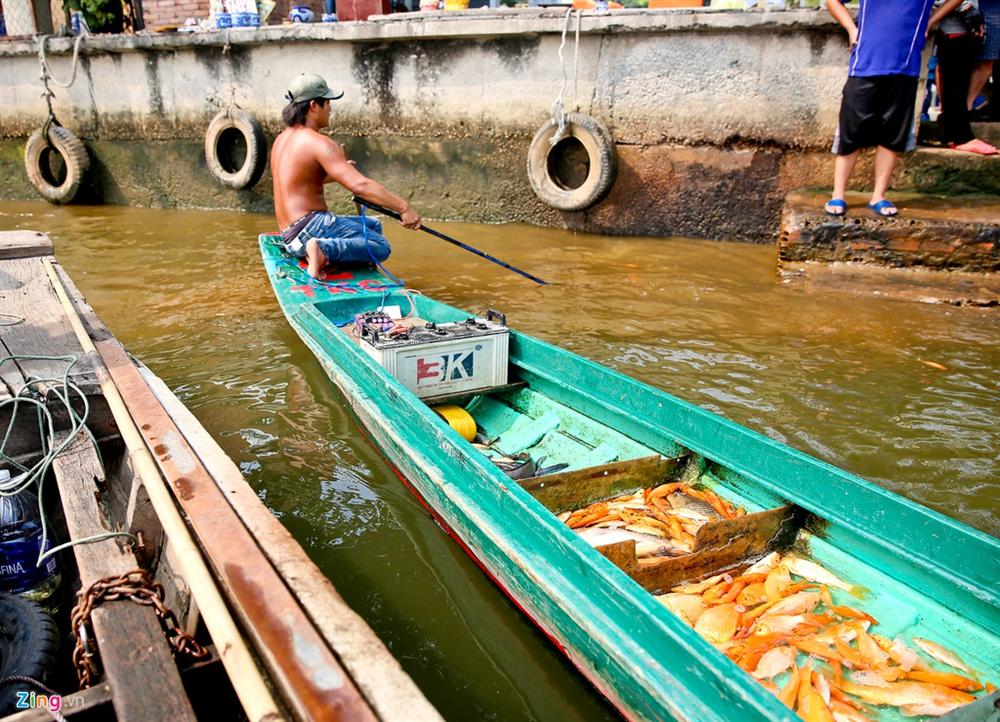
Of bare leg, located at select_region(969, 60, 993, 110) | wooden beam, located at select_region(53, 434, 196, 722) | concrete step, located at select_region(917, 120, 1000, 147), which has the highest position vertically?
bare leg, located at select_region(969, 60, 993, 110)

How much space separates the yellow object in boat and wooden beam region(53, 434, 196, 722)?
167cm

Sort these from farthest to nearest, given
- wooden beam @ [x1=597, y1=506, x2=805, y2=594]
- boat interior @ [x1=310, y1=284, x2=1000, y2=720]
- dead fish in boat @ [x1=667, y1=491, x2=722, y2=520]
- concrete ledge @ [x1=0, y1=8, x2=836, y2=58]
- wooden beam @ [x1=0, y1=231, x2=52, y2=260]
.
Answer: concrete ledge @ [x1=0, y1=8, x2=836, y2=58], wooden beam @ [x1=0, y1=231, x2=52, y2=260], dead fish in boat @ [x1=667, y1=491, x2=722, y2=520], wooden beam @ [x1=597, y1=506, x2=805, y2=594], boat interior @ [x1=310, y1=284, x2=1000, y2=720]

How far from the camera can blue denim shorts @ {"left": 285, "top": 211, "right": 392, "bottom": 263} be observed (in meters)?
5.33

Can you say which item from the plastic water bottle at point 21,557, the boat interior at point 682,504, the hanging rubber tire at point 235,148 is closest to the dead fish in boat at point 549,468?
the boat interior at point 682,504

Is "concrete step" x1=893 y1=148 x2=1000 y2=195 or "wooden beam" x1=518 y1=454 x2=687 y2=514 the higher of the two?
"concrete step" x1=893 y1=148 x2=1000 y2=195

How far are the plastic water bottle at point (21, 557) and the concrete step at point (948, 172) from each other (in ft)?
24.7

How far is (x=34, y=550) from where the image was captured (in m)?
2.41

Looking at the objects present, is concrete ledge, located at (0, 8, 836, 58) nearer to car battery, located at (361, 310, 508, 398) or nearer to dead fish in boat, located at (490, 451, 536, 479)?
car battery, located at (361, 310, 508, 398)

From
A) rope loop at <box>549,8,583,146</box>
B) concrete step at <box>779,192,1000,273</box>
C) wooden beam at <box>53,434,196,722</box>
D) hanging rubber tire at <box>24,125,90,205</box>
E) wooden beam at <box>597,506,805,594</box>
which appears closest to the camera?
wooden beam at <box>53,434,196,722</box>

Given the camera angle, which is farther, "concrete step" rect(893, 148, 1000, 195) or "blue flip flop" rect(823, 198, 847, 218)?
"concrete step" rect(893, 148, 1000, 195)

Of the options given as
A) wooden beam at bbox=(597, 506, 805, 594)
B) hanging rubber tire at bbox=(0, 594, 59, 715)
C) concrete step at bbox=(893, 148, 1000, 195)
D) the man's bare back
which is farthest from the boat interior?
concrete step at bbox=(893, 148, 1000, 195)

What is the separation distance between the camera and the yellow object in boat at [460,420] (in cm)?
368

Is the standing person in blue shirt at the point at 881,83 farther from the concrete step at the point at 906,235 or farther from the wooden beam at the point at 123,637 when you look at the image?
the wooden beam at the point at 123,637

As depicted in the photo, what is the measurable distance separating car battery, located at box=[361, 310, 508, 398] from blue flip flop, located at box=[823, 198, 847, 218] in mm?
3747
